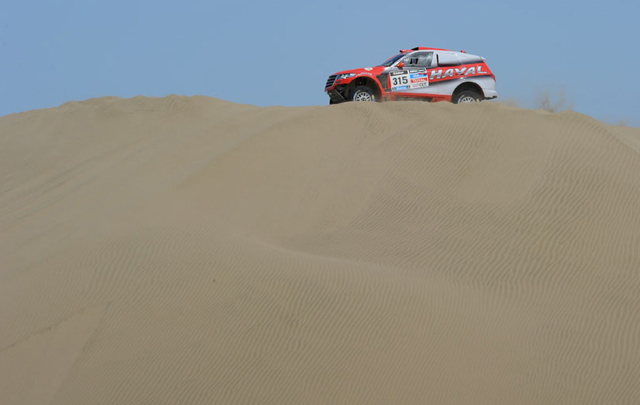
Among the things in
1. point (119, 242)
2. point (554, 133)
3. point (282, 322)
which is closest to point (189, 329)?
point (282, 322)

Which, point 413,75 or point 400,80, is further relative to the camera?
point 413,75

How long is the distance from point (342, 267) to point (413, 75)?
403 inches

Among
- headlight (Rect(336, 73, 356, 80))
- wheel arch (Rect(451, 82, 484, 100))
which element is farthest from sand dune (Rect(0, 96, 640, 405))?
wheel arch (Rect(451, 82, 484, 100))

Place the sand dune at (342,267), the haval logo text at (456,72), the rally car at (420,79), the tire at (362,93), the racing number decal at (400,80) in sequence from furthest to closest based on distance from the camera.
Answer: the haval logo text at (456,72), the racing number decal at (400,80), the rally car at (420,79), the tire at (362,93), the sand dune at (342,267)

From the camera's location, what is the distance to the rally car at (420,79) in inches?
597

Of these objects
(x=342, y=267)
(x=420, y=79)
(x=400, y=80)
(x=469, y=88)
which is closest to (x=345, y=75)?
(x=400, y=80)

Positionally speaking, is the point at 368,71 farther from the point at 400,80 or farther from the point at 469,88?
the point at 469,88

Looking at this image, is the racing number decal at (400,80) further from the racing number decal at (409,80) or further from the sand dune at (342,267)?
the sand dune at (342,267)

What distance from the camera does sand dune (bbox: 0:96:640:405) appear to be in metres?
5.26

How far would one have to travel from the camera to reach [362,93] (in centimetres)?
1516

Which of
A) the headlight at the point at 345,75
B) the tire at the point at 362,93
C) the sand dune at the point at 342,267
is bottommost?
the sand dune at the point at 342,267

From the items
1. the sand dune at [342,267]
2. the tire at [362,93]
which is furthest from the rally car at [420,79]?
the sand dune at [342,267]

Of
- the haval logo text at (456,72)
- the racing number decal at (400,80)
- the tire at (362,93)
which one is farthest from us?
the haval logo text at (456,72)

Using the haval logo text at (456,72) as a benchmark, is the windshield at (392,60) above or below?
above
